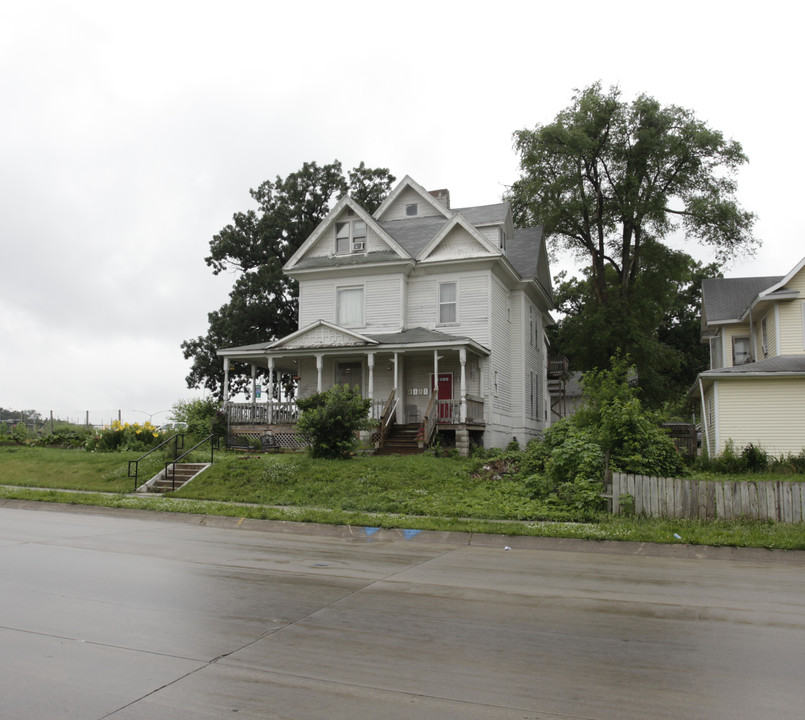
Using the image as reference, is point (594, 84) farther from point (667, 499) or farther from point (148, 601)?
point (148, 601)

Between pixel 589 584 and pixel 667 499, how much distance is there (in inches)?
204

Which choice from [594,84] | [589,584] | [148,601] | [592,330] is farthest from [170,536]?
[594,84]

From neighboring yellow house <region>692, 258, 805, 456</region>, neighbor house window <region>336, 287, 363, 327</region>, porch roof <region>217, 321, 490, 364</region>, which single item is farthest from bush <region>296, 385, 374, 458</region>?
neighboring yellow house <region>692, 258, 805, 456</region>

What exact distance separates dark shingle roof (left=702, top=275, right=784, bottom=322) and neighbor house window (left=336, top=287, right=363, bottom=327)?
16.5 meters

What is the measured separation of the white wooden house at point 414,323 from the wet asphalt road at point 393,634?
14759mm

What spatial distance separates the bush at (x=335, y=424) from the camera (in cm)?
1958

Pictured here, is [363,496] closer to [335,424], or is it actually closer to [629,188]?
[335,424]

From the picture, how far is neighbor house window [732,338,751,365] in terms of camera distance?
105 feet

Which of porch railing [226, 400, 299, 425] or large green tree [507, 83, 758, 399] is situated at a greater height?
large green tree [507, 83, 758, 399]

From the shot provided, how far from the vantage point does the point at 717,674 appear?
201 inches

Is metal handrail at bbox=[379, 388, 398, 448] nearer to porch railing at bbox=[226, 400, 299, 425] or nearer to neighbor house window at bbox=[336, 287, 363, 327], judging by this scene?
porch railing at bbox=[226, 400, 299, 425]

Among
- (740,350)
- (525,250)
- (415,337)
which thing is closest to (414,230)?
(525,250)

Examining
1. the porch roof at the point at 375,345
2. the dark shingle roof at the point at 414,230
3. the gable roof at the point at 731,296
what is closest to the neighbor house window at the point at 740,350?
the gable roof at the point at 731,296

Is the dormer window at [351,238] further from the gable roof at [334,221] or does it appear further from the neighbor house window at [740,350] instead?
the neighbor house window at [740,350]
